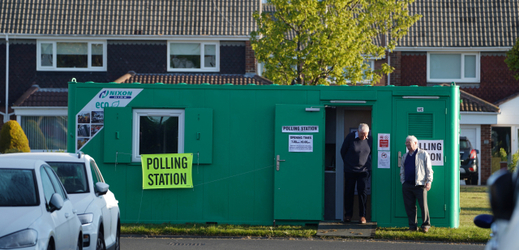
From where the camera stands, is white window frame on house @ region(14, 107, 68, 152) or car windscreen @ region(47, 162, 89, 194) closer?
car windscreen @ region(47, 162, 89, 194)

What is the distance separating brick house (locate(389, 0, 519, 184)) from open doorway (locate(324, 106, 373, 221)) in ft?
53.0

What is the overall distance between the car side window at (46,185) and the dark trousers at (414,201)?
23.6ft

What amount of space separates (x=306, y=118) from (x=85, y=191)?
17.8 feet

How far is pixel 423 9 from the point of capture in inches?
1199

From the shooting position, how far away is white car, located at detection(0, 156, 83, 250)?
20.0 ft

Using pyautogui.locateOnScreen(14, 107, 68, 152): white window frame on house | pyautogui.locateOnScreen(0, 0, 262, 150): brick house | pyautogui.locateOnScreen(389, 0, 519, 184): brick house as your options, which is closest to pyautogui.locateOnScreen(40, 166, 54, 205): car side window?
pyautogui.locateOnScreen(14, 107, 68, 152): white window frame on house

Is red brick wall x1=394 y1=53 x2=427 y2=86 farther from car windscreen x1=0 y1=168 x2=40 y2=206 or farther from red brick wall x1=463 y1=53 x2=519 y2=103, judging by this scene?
car windscreen x1=0 y1=168 x2=40 y2=206

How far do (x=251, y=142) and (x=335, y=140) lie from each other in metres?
1.93

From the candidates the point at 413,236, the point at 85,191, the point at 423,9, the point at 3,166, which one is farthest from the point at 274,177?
the point at 423,9

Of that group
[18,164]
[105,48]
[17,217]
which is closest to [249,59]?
[105,48]

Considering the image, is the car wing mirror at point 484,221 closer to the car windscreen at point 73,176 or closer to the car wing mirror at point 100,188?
the car wing mirror at point 100,188

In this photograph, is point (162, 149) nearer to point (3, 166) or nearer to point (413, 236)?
point (413, 236)

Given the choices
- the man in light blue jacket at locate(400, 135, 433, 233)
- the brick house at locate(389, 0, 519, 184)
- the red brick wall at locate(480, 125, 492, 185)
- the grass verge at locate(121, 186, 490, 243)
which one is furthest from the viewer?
the brick house at locate(389, 0, 519, 184)

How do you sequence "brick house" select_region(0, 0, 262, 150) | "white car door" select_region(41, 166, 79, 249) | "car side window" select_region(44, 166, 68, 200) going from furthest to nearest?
"brick house" select_region(0, 0, 262, 150), "car side window" select_region(44, 166, 68, 200), "white car door" select_region(41, 166, 79, 249)
